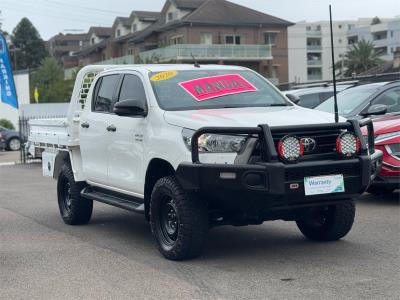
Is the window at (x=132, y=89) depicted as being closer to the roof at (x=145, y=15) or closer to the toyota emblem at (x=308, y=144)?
the toyota emblem at (x=308, y=144)

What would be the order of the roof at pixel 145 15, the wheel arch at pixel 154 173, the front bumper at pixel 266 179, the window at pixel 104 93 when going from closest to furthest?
the front bumper at pixel 266 179 → the wheel arch at pixel 154 173 → the window at pixel 104 93 → the roof at pixel 145 15

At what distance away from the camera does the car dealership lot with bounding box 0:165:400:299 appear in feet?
19.3

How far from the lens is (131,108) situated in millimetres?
7402

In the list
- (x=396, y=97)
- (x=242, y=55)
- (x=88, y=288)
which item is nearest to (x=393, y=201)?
(x=396, y=97)

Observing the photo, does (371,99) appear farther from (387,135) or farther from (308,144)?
(308,144)

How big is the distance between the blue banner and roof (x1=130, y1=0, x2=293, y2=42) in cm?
3240

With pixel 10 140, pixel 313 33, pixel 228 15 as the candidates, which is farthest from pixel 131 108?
pixel 313 33

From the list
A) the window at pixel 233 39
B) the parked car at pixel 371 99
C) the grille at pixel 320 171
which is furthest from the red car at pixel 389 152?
the window at pixel 233 39

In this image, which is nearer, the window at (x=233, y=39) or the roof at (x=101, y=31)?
the window at (x=233, y=39)

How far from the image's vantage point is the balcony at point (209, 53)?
55.3 m

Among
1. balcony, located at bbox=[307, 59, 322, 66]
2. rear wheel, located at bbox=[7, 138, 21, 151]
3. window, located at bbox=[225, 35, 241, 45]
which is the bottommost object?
rear wheel, located at bbox=[7, 138, 21, 151]

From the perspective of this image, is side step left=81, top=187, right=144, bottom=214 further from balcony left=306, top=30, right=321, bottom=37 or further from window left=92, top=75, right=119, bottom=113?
balcony left=306, top=30, right=321, bottom=37

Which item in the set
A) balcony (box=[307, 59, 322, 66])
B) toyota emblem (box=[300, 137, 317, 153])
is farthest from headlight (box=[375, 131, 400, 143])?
balcony (box=[307, 59, 322, 66])

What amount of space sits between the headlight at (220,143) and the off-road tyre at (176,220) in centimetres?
52
